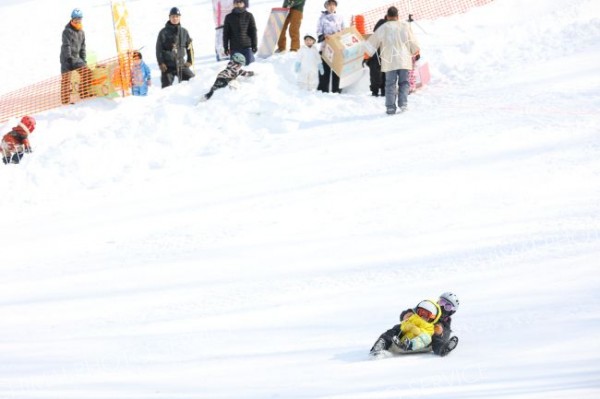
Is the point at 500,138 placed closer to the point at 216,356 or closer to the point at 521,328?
the point at 521,328

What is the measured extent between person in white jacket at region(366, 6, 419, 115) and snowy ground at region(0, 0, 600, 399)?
437mm

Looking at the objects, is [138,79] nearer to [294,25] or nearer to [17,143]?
[17,143]

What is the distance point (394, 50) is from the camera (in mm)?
13000

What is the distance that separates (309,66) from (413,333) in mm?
7471

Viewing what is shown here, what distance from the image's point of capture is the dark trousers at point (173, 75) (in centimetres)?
1506

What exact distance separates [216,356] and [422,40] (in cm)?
973

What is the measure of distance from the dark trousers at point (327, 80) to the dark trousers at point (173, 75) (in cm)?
207

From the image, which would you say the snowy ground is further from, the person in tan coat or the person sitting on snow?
the person in tan coat

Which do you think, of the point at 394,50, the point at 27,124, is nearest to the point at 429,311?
the point at 394,50

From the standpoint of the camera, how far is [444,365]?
718 centimetres

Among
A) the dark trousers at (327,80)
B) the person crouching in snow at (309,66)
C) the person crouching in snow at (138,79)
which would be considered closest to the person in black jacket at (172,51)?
the person crouching in snow at (138,79)

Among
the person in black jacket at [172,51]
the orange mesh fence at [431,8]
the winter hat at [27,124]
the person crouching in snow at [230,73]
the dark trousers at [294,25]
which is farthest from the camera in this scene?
the orange mesh fence at [431,8]

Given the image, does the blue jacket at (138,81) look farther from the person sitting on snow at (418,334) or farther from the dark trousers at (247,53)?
the person sitting on snow at (418,334)

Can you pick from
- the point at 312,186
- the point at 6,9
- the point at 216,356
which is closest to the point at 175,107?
the point at 312,186
